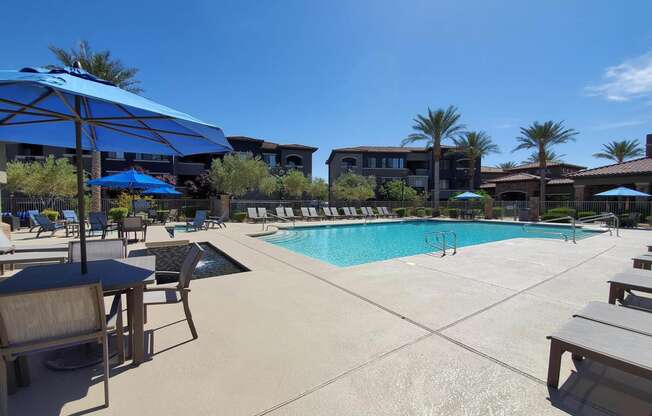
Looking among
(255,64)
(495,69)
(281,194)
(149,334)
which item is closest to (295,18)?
(255,64)

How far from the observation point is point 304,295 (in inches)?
172

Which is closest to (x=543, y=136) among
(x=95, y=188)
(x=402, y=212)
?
(x=402, y=212)

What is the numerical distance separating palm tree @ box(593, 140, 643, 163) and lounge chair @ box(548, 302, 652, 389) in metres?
41.3

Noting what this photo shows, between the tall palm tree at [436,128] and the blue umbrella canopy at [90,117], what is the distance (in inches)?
997

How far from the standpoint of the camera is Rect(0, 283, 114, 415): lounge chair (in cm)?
179

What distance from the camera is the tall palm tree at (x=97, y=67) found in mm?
15102

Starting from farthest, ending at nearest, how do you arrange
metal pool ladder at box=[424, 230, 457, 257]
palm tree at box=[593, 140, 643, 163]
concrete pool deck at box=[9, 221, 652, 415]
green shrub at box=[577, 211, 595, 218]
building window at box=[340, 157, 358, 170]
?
building window at box=[340, 157, 358, 170]
palm tree at box=[593, 140, 643, 163]
green shrub at box=[577, 211, 595, 218]
metal pool ladder at box=[424, 230, 457, 257]
concrete pool deck at box=[9, 221, 652, 415]

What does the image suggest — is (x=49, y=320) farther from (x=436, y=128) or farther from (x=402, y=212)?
(x=436, y=128)

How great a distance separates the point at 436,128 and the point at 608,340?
27.9m

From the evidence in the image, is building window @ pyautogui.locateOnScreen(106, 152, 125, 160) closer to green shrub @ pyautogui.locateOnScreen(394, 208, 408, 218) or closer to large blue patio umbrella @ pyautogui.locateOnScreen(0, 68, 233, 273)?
green shrub @ pyautogui.locateOnScreen(394, 208, 408, 218)

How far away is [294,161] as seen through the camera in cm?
3603

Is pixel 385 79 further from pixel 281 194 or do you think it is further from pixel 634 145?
pixel 634 145

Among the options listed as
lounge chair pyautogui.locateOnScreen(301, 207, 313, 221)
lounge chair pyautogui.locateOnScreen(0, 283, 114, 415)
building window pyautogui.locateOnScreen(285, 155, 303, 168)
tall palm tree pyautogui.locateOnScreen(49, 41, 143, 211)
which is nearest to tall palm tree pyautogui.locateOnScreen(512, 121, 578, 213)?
lounge chair pyautogui.locateOnScreen(301, 207, 313, 221)

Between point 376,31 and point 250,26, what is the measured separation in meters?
4.88
